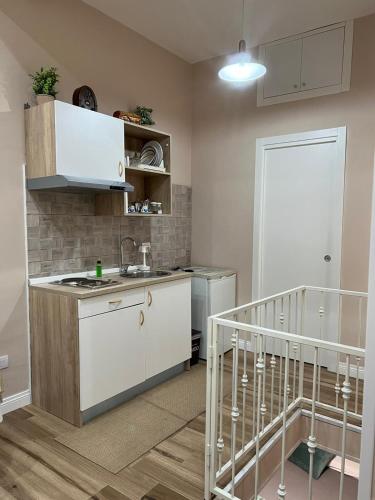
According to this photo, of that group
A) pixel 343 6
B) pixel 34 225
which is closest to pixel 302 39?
pixel 343 6

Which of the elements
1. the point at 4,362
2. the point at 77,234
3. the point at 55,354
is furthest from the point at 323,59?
the point at 4,362

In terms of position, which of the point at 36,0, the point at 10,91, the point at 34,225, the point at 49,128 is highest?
the point at 36,0

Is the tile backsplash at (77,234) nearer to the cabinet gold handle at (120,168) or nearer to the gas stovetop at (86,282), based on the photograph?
the gas stovetop at (86,282)

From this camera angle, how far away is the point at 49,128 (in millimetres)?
2400

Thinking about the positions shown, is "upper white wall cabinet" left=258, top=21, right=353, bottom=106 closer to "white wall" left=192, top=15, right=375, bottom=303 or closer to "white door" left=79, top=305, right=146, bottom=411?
"white wall" left=192, top=15, right=375, bottom=303

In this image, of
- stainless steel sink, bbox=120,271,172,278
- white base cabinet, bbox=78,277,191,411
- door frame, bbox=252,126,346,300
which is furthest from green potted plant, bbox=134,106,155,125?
white base cabinet, bbox=78,277,191,411

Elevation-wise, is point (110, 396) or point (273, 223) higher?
point (273, 223)

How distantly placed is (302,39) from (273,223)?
1687mm

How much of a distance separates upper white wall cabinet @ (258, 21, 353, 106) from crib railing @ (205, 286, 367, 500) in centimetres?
185

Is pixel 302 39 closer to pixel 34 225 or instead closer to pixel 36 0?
pixel 36 0

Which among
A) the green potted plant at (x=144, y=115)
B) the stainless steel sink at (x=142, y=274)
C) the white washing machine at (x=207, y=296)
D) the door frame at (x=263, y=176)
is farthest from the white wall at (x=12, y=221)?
the door frame at (x=263, y=176)

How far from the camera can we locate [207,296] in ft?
11.6

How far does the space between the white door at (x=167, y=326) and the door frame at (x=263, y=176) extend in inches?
34.7

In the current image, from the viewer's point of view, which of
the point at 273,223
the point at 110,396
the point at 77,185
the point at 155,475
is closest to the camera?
the point at 155,475
